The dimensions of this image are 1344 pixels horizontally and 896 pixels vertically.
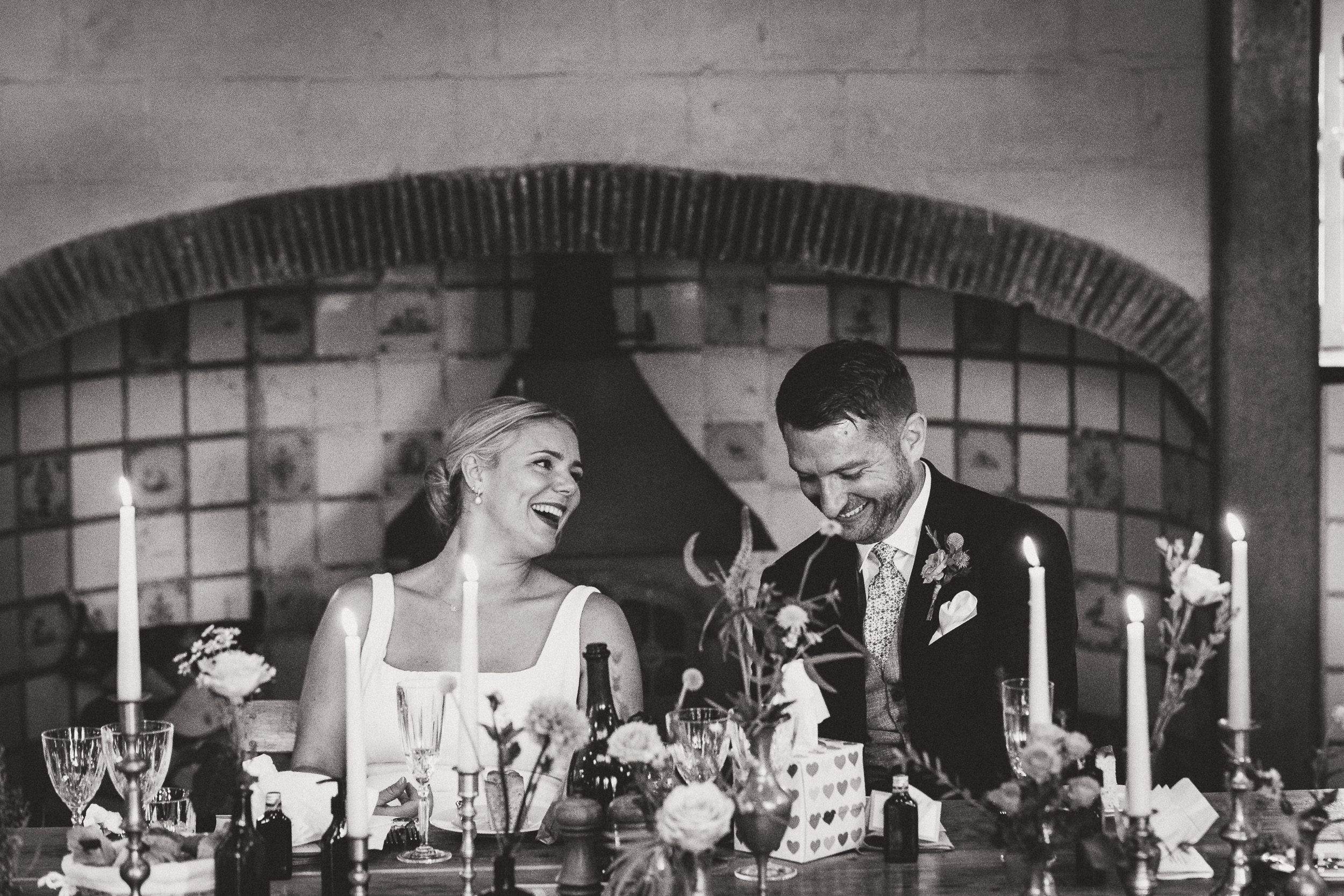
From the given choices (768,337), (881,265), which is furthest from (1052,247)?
(768,337)

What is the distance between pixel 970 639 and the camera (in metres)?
3.11

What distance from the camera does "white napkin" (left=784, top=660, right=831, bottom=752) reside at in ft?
8.34

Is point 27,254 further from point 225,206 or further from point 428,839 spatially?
point 428,839

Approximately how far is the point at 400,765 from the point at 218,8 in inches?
80.4

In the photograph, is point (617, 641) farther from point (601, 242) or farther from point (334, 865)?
point (601, 242)

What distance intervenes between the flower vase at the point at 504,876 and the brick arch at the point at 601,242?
7.76 ft

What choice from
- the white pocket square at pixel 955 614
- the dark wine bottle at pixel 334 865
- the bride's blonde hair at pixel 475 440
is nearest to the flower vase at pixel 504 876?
the dark wine bottle at pixel 334 865

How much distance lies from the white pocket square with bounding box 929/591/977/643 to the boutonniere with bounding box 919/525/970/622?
4 cm

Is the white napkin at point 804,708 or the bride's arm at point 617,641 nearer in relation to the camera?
the white napkin at point 804,708

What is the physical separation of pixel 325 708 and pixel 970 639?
3.81 ft

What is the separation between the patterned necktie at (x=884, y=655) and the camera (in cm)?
311

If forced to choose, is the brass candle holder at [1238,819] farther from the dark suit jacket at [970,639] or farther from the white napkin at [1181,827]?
the dark suit jacket at [970,639]

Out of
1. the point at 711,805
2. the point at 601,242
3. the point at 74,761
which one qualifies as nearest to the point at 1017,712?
the point at 711,805

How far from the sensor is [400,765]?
326 cm
